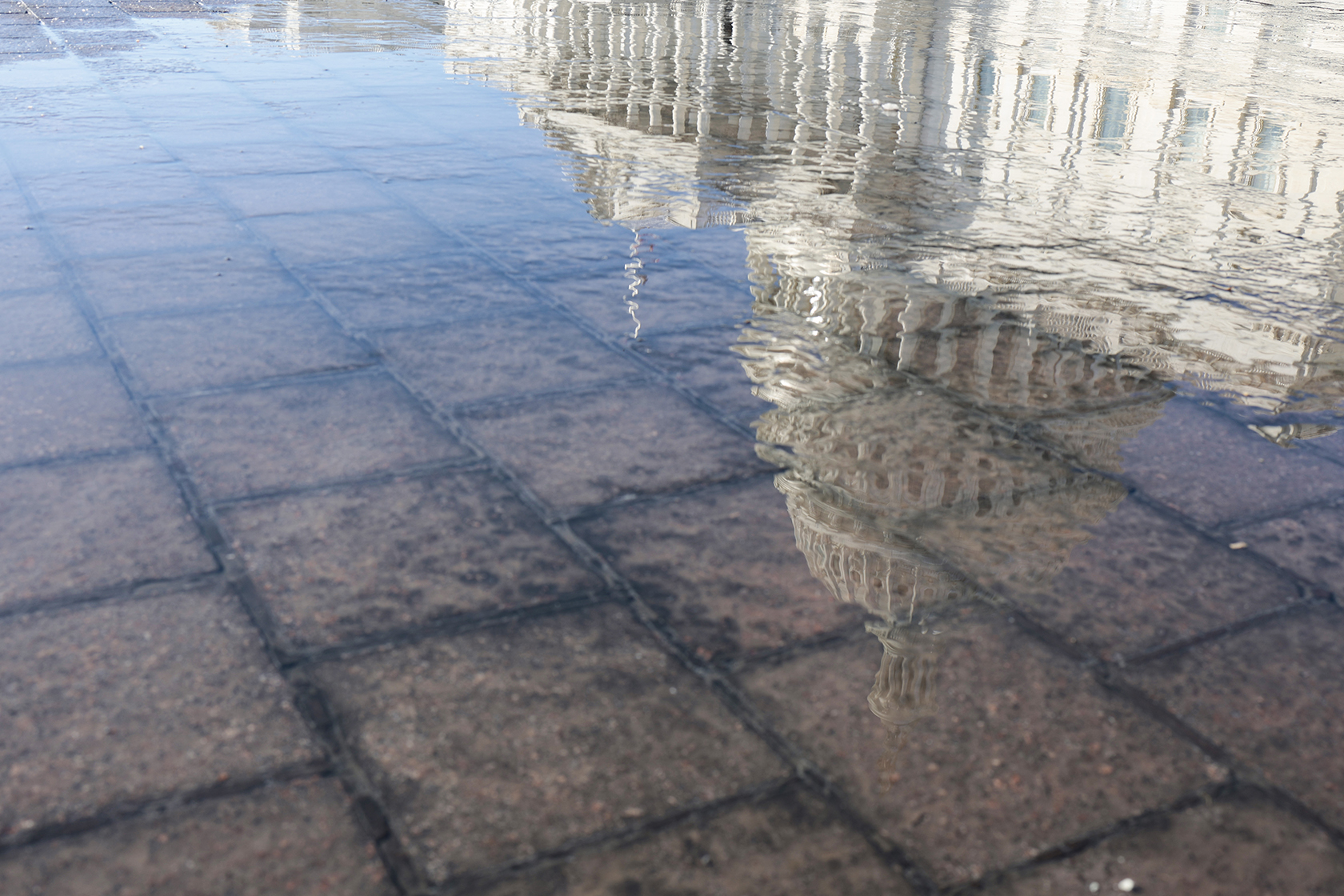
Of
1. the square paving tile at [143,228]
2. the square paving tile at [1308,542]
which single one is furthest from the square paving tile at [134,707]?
the square paving tile at [143,228]

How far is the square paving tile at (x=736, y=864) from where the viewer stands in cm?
245

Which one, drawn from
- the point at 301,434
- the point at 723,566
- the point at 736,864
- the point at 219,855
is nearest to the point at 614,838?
the point at 736,864

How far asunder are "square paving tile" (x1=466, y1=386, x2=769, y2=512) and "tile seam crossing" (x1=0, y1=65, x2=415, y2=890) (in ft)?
3.29

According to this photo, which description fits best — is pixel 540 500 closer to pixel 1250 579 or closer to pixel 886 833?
pixel 886 833

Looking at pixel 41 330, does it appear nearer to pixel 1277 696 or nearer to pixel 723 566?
pixel 723 566

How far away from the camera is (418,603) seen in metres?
3.39

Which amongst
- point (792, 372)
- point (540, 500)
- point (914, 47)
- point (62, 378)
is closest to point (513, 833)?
point (540, 500)

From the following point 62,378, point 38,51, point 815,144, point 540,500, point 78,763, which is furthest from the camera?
point 38,51

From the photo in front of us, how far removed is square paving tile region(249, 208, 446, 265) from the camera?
6.44m

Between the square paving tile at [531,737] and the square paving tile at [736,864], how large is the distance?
0.08m

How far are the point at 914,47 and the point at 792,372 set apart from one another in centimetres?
1295

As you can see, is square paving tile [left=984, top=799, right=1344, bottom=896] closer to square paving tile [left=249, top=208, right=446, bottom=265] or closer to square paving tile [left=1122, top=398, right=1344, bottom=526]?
square paving tile [left=1122, top=398, right=1344, bottom=526]

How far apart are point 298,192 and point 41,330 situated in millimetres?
2644

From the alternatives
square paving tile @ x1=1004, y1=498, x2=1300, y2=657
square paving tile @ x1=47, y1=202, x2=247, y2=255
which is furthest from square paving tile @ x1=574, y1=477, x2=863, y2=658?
square paving tile @ x1=47, y1=202, x2=247, y2=255
